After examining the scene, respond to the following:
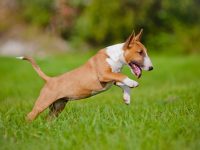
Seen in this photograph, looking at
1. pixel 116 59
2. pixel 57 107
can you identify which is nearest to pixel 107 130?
pixel 116 59

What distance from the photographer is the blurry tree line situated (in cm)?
2677

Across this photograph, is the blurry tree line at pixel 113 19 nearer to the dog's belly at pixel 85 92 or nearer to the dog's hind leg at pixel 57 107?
the dog's hind leg at pixel 57 107

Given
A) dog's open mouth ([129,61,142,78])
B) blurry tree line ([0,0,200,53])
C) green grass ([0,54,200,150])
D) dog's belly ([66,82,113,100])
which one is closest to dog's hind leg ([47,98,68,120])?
green grass ([0,54,200,150])

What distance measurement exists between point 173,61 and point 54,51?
750 cm

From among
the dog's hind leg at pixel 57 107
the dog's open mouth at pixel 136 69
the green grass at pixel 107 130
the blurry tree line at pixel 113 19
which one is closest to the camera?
the green grass at pixel 107 130

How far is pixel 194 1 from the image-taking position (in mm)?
27281

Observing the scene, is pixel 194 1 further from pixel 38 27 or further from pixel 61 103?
pixel 61 103

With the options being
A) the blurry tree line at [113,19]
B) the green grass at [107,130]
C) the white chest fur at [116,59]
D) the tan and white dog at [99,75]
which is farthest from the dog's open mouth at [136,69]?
the blurry tree line at [113,19]

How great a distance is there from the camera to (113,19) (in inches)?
1062

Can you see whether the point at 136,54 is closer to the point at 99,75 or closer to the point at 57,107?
the point at 99,75

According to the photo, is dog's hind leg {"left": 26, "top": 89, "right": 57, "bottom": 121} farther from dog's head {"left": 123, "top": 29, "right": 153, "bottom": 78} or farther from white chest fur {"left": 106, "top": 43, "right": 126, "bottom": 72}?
dog's head {"left": 123, "top": 29, "right": 153, "bottom": 78}

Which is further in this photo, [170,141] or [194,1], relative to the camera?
[194,1]

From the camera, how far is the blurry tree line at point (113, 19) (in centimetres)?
2677

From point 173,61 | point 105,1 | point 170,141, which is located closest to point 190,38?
point 105,1
